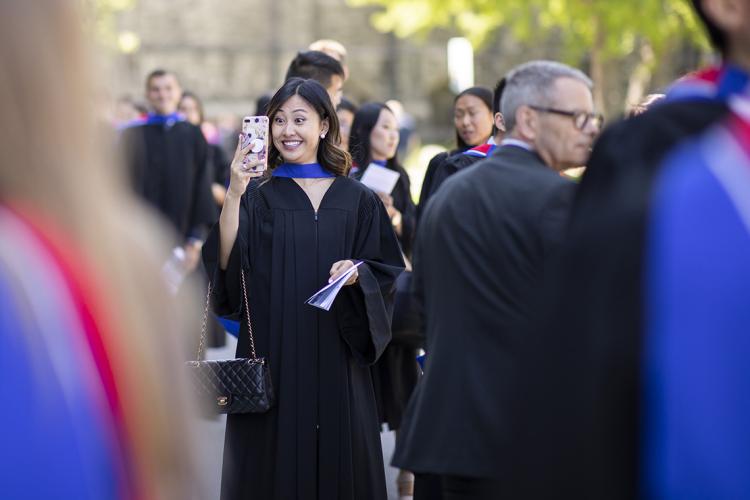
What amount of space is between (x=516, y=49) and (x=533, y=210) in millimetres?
35386

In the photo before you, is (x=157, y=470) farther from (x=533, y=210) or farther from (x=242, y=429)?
(x=242, y=429)

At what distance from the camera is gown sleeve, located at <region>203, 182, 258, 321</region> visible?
584cm

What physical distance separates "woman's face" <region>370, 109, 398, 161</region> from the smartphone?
7.65 feet

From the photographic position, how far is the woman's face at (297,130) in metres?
→ 6.07

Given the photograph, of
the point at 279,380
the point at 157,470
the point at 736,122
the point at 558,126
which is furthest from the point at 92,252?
the point at 279,380

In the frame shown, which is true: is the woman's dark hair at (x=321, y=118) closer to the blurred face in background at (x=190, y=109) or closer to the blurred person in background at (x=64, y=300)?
the blurred person in background at (x=64, y=300)

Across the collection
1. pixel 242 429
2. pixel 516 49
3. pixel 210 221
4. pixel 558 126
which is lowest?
pixel 242 429

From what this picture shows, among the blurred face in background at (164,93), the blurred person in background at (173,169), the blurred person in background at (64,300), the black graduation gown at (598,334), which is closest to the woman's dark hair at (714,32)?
the black graduation gown at (598,334)

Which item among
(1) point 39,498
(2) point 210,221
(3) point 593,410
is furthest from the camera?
(2) point 210,221

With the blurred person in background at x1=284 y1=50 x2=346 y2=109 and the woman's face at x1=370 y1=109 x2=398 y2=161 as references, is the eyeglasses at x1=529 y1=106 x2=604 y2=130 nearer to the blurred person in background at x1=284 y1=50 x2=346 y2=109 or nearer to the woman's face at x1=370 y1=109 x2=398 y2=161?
the blurred person in background at x1=284 y1=50 x2=346 y2=109

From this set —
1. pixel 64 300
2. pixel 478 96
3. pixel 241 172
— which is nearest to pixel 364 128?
pixel 478 96

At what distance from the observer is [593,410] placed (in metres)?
1.97

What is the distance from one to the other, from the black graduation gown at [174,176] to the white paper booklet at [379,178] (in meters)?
3.85

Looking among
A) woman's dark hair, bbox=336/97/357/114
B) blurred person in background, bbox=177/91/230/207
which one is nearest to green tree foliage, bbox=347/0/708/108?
blurred person in background, bbox=177/91/230/207
